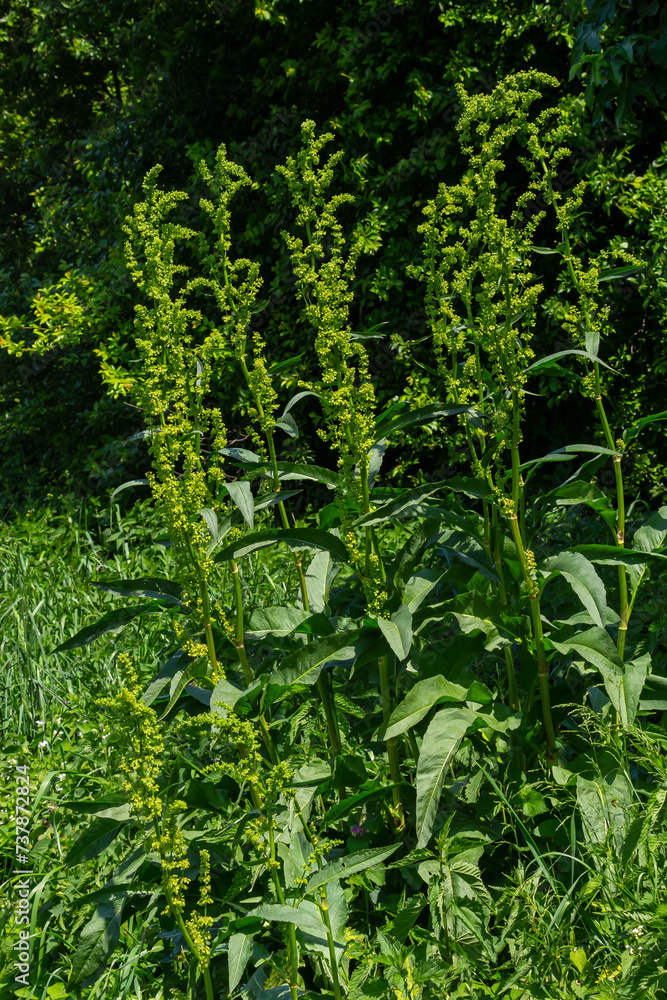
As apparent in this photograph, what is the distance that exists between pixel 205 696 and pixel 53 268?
6117 millimetres

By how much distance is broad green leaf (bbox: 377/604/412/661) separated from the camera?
2014 mm

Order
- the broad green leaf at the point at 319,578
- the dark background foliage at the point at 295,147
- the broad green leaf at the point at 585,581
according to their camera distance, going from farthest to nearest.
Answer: the dark background foliage at the point at 295,147 < the broad green leaf at the point at 319,578 < the broad green leaf at the point at 585,581

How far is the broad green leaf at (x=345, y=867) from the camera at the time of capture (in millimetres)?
1892

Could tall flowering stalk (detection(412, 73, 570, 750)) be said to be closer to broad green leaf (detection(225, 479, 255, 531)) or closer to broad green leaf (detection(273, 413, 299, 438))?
broad green leaf (detection(273, 413, 299, 438))

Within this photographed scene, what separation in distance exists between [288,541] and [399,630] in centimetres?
41

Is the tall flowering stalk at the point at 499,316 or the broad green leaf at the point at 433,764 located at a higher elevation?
the tall flowering stalk at the point at 499,316

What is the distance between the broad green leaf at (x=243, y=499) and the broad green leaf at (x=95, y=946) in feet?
3.44

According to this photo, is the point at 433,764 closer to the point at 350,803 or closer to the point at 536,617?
the point at 350,803

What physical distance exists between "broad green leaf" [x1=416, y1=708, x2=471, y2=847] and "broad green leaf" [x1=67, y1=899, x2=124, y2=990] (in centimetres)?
81

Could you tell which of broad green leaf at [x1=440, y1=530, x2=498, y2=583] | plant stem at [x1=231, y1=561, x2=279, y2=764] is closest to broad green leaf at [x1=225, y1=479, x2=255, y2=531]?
plant stem at [x1=231, y1=561, x2=279, y2=764]

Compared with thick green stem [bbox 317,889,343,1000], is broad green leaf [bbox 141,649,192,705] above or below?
above

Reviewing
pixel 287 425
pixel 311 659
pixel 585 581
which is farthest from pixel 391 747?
pixel 287 425

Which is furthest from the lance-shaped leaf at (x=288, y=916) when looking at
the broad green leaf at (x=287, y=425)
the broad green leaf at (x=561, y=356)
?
the broad green leaf at (x=561, y=356)

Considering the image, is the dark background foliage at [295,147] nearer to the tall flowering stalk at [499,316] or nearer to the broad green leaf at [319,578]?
the tall flowering stalk at [499,316]
